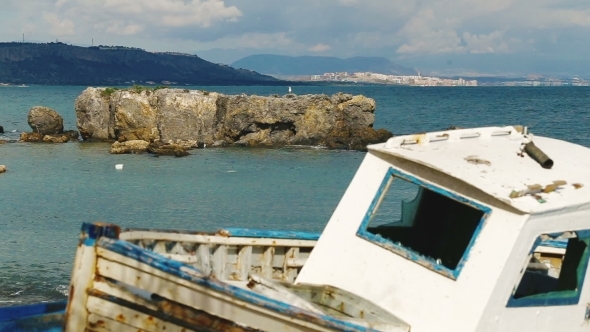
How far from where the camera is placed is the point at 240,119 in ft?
147

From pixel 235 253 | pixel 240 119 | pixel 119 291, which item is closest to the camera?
pixel 119 291

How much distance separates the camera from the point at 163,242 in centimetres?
883

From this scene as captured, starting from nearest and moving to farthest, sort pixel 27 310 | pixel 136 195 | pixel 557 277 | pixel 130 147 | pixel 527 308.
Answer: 1. pixel 527 308
2. pixel 557 277
3. pixel 27 310
4. pixel 136 195
5. pixel 130 147

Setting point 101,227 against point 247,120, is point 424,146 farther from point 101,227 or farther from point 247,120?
point 247,120

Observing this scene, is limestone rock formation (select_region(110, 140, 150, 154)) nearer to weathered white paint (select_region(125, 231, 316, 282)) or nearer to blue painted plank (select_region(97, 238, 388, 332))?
weathered white paint (select_region(125, 231, 316, 282))

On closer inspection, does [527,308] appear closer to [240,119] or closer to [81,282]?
[81,282]

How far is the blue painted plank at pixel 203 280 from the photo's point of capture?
266 inches

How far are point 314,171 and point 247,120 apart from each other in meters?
11.0

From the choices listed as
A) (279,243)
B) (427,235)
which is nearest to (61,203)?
(279,243)

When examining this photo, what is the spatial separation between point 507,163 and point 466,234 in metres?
0.88

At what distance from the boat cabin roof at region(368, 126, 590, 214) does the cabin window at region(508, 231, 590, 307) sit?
40cm

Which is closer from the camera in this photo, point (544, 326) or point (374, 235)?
point (544, 326)

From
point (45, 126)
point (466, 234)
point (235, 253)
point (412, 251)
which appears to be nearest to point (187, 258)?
point (235, 253)

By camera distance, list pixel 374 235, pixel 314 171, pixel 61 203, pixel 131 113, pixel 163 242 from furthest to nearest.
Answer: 1. pixel 131 113
2. pixel 314 171
3. pixel 61 203
4. pixel 163 242
5. pixel 374 235
